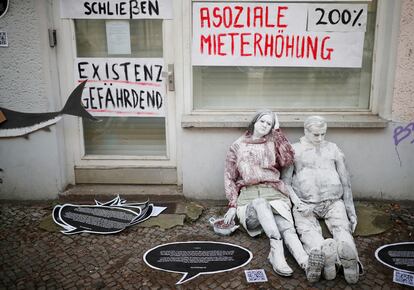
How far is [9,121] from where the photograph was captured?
4.53 meters

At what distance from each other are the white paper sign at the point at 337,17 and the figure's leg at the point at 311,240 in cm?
212

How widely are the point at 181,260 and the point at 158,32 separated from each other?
260 cm

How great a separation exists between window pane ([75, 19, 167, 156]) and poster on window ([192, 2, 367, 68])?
56 cm

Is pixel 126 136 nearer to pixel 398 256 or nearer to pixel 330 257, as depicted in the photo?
pixel 330 257

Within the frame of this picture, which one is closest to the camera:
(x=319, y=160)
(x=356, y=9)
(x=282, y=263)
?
(x=282, y=263)

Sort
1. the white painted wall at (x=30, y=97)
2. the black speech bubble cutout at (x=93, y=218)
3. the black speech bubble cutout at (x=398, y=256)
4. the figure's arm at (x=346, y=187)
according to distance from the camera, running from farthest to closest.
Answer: the white painted wall at (x=30, y=97)
the black speech bubble cutout at (x=93, y=218)
the figure's arm at (x=346, y=187)
the black speech bubble cutout at (x=398, y=256)

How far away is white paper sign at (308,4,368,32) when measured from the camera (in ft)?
14.2

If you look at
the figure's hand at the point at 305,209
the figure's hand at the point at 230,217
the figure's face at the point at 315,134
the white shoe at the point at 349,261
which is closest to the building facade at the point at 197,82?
the figure's face at the point at 315,134

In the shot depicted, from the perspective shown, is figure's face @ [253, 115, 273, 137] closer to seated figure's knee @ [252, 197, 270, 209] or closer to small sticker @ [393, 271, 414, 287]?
seated figure's knee @ [252, 197, 270, 209]

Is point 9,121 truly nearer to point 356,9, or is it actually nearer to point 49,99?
point 49,99

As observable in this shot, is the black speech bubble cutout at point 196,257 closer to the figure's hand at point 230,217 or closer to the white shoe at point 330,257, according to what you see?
the figure's hand at point 230,217

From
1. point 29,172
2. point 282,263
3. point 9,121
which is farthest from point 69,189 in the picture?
point 282,263

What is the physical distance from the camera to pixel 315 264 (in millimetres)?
3104

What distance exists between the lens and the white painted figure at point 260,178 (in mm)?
3716
